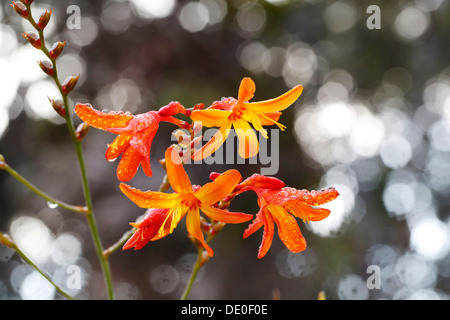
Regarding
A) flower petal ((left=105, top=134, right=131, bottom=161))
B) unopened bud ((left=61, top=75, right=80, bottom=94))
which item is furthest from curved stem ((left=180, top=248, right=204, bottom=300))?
unopened bud ((left=61, top=75, right=80, bottom=94))

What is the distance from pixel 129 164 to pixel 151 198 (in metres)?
0.14

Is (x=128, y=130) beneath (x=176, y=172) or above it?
above

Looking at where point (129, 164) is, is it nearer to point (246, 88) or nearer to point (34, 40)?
point (246, 88)

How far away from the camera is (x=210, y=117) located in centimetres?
138

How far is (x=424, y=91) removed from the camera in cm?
877

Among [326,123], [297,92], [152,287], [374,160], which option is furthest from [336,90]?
[297,92]

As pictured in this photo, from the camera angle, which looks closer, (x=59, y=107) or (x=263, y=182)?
(x=263, y=182)

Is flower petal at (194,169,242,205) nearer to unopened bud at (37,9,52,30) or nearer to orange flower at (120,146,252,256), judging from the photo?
orange flower at (120,146,252,256)

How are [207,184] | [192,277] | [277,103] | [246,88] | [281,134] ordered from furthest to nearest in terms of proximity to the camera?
1. [281,134]
2. [192,277]
3. [277,103]
4. [246,88]
5. [207,184]

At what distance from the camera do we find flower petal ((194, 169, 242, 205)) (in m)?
1.27

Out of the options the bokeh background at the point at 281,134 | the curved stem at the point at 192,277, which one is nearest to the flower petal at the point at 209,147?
the curved stem at the point at 192,277

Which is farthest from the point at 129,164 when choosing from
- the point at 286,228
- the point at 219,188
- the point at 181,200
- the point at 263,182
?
the point at 286,228

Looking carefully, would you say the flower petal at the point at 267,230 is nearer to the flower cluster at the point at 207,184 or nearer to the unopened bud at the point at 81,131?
the flower cluster at the point at 207,184

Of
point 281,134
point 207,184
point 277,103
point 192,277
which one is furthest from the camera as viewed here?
point 281,134
